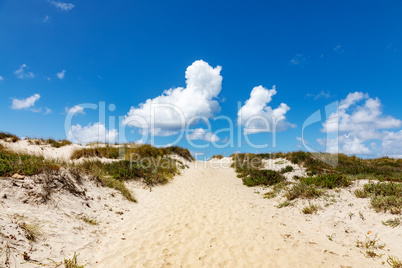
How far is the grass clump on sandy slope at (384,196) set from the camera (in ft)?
19.5

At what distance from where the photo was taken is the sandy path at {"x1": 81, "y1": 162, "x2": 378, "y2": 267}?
14.4ft

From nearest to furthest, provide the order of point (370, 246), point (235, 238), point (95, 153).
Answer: point (370, 246) < point (235, 238) < point (95, 153)

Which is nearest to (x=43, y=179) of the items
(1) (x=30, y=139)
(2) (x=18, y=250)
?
(2) (x=18, y=250)

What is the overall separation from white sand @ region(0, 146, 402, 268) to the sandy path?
0.9 inches

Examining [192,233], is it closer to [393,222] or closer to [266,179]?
[393,222]

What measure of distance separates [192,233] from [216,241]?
86cm

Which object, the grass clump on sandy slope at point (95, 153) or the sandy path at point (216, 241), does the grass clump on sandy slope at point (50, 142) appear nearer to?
the grass clump on sandy slope at point (95, 153)

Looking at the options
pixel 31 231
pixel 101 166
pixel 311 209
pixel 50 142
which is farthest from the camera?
pixel 50 142

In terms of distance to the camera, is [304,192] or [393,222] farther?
[304,192]

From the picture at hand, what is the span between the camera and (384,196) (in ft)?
22.1

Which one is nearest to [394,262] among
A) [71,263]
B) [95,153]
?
[71,263]

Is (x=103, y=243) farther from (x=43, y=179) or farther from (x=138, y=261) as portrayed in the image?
(x=43, y=179)

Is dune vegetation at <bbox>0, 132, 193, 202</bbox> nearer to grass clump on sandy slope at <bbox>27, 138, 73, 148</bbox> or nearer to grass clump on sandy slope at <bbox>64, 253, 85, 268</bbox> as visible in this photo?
grass clump on sandy slope at <bbox>27, 138, 73, 148</bbox>

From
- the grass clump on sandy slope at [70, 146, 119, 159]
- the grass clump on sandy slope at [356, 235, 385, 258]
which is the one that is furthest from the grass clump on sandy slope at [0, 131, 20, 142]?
the grass clump on sandy slope at [356, 235, 385, 258]
